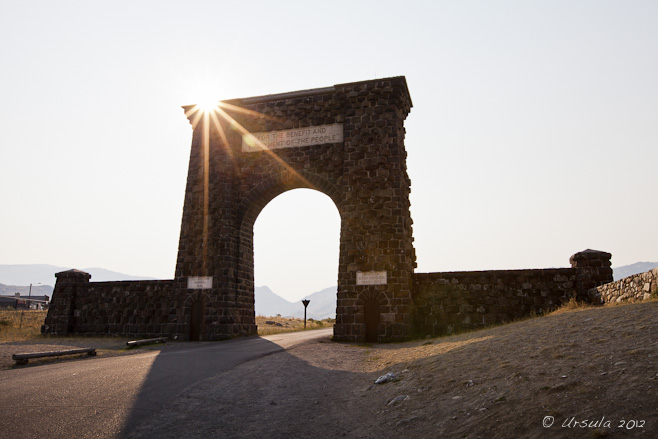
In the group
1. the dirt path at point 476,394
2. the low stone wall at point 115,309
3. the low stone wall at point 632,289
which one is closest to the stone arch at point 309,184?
the low stone wall at point 115,309

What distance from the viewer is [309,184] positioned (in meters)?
19.5

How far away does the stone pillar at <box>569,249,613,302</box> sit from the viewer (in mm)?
14823

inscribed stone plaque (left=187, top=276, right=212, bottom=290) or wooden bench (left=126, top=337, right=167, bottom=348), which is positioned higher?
inscribed stone plaque (left=187, top=276, right=212, bottom=290)

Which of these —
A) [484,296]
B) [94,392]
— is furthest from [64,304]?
[484,296]

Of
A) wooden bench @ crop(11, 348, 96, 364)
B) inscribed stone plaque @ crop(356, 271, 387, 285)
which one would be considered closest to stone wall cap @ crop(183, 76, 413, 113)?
inscribed stone plaque @ crop(356, 271, 387, 285)

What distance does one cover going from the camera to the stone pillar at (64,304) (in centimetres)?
2084

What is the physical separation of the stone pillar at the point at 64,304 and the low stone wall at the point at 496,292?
15.3 m

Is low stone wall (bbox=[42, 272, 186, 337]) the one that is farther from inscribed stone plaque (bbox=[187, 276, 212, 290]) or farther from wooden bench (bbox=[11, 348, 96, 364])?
wooden bench (bbox=[11, 348, 96, 364])

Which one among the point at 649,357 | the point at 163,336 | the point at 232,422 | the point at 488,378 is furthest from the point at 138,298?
the point at 649,357

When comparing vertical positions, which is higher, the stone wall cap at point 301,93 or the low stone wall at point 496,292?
the stone wall cap at point 301,93

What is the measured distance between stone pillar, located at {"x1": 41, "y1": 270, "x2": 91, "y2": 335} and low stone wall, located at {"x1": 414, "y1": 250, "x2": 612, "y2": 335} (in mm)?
15299

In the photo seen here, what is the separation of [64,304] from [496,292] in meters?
18.5

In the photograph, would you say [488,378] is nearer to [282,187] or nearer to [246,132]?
[282,187]

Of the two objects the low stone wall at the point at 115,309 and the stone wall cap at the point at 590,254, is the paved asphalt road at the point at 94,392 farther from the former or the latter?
the stone wall cap at the point at 590,254
